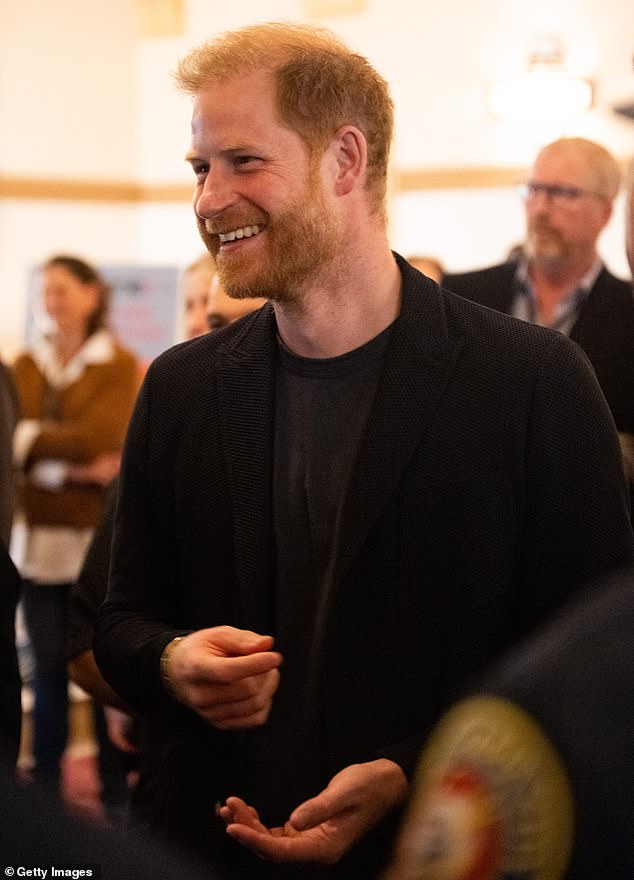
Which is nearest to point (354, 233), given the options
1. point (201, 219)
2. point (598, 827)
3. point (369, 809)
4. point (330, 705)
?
point (201, 219)

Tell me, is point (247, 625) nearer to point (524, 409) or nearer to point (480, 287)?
point (524, 409)

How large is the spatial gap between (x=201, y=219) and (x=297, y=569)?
52cm

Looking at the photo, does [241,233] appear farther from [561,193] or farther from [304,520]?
[561,193]

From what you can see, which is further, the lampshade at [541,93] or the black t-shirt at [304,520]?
the lampshade at [541,93]

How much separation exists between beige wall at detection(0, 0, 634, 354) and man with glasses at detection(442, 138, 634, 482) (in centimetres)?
446

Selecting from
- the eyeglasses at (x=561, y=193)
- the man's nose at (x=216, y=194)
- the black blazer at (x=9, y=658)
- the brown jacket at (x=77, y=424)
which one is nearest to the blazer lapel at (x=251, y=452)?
the man's nose at (x=216, y=194)

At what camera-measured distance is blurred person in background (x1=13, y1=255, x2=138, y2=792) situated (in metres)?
4.30

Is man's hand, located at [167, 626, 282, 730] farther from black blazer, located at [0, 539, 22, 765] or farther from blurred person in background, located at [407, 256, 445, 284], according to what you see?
blurred person in background, located at [407, 256, 445, 284]

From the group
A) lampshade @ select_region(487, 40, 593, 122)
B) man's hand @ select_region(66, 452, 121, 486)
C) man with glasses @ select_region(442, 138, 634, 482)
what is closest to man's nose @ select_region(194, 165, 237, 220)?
man with glasses @ select_region(442, 138, 634, 482)

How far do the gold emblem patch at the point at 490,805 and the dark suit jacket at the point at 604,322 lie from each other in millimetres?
2025

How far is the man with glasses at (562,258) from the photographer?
314 centimetres

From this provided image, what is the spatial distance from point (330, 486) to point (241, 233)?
37cm

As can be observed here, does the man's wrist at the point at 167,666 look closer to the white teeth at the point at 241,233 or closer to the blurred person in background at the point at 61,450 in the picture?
the white teeth at the point at 241,233

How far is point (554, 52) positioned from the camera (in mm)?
8219
